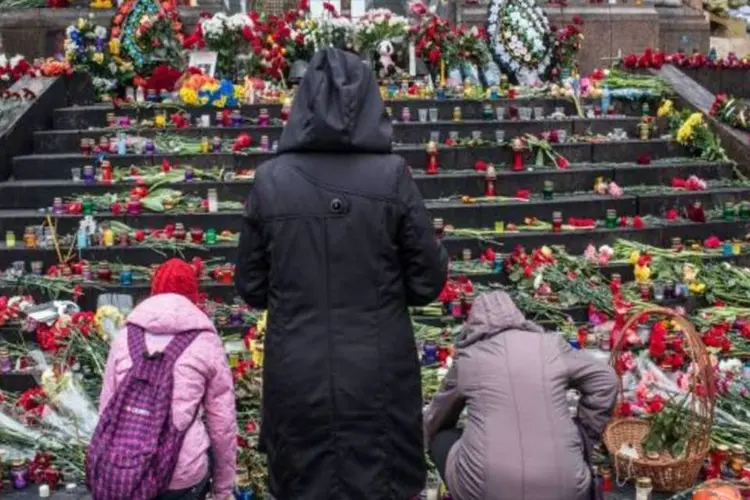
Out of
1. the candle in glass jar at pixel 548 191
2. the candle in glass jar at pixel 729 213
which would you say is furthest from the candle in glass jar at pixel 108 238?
the candle in glass jar at pixel 729 213

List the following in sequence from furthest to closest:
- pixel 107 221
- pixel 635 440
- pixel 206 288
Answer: pixel 107 221, pixel 206 288, pixel 635 440

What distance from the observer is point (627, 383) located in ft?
21.5

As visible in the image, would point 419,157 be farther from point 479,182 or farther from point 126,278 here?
point 126,278

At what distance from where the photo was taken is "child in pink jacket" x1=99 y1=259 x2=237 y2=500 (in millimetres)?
4105

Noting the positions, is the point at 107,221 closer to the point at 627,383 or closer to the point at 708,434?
the point at 627,383

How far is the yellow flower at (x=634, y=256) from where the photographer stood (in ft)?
28.3

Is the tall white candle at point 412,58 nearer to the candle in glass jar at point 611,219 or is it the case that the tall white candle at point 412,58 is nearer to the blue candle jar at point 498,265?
the candle in glass jar at point 611,219

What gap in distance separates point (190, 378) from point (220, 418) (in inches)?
9.5

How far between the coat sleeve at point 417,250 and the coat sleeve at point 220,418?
0.81 m

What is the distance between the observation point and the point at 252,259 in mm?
3992

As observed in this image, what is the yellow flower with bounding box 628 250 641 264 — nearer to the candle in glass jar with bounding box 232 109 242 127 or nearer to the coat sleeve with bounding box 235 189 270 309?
the candle in glass jar with bounding box 232 109 242 127

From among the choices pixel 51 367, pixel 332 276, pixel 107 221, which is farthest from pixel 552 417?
pixel 107 221

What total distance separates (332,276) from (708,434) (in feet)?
7.62

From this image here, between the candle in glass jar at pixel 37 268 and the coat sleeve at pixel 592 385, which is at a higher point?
the coat sleeve at pixel 592 385
